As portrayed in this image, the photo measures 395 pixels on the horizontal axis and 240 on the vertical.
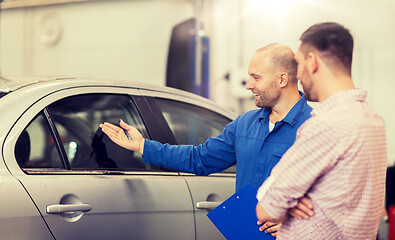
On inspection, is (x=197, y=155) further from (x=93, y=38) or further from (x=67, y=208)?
(x=93, y=38)

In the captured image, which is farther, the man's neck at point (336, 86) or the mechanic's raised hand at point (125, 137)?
the mechanic's raised hand at point (125, 137)

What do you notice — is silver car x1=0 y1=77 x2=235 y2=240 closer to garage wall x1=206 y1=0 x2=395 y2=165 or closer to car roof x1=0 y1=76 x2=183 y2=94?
car roof x1=0 y1=76 x2=183 y2=94

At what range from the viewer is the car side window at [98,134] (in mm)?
2906

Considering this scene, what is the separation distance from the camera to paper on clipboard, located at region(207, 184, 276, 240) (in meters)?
2.25

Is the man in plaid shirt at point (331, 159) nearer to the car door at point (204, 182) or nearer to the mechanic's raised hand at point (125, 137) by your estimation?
the mechanic's raised hand at point (125, 137)

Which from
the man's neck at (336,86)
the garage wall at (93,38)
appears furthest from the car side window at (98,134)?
the garage wall at (93,38)

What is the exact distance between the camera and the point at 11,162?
2.35 m

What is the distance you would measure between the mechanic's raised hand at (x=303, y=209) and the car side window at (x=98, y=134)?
3.78 ft

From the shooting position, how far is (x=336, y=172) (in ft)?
5.75

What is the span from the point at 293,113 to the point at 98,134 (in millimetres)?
1066

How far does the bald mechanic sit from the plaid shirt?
53cm

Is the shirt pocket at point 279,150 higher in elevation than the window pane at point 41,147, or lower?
higher

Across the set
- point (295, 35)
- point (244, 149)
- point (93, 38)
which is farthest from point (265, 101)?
point (93, 38)

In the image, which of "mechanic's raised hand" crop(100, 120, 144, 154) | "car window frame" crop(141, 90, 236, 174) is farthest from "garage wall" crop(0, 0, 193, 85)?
"mechanic's raised hand" crop(100, 120, 144, 154)
